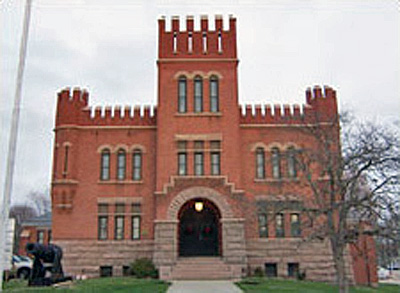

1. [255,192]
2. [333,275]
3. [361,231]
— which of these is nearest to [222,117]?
[255,192]

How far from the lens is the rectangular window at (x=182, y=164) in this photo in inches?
1051

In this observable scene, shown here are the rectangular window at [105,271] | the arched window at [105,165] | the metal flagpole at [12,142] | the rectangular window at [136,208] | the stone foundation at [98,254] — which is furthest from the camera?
the arched window at [105,165]

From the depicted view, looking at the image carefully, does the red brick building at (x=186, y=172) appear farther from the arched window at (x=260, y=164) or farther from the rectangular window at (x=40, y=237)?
the rectangular window at (x=40, y=237)

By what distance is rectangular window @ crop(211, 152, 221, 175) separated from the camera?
26.7 metres

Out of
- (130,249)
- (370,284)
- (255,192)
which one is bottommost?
(370,284)

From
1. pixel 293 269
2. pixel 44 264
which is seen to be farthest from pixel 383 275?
pixel 44 264

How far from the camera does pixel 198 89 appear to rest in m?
28.2

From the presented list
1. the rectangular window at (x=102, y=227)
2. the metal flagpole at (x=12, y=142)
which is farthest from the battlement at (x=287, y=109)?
the metal flagpole at (x=12, y=142)

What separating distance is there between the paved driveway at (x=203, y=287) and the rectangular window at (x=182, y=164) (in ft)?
23.9

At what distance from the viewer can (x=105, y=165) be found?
93.5ft

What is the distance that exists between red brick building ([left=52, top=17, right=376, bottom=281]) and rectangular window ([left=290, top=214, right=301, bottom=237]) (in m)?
0.06

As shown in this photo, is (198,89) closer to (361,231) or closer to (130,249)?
(130,249)

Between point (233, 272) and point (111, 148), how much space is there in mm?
11783

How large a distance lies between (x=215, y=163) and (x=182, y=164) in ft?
7.01
